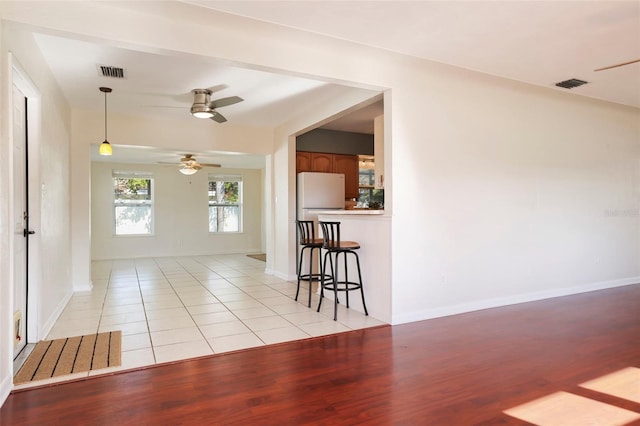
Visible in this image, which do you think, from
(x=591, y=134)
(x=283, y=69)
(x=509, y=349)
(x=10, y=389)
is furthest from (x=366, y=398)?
(x=591, y=134)

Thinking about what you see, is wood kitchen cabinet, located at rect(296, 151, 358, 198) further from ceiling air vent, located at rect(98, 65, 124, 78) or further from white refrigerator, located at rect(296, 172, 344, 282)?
ceiling air vent, located at rect(98, 65, 124, 78)

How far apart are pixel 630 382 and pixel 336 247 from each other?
247 cm

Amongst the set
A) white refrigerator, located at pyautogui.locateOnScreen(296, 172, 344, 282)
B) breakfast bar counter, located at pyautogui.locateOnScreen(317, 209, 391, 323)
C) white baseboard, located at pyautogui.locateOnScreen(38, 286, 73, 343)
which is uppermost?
white refrigerator, located at pyautogui.locateOnScreen(296, 172, 344, 282)

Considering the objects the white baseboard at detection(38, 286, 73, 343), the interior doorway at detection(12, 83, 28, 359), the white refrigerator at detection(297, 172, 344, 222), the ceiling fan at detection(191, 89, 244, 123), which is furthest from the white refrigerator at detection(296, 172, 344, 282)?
the interior doorway at detection(12, 83, 28, 359)

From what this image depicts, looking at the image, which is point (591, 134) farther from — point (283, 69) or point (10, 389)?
point (10, 389)

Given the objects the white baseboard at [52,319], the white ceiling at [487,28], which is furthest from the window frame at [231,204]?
the white ceiling at [487,28]

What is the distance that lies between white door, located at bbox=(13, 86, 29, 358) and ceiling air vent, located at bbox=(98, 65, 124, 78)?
2.83 ft

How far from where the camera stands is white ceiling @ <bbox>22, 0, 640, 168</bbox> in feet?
8.77

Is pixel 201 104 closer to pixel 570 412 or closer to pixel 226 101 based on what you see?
pixel 226 101

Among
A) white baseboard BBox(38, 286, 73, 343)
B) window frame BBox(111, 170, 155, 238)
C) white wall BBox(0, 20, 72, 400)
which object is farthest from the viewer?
window frame BBox(111, 170, 155, 238)

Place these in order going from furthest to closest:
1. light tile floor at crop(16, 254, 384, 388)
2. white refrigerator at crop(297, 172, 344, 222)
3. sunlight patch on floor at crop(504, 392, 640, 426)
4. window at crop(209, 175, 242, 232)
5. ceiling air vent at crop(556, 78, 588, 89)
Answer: window at crop(209, 175, 242, 232), white refrigerator at crop(297, 172, 344, 222), ceiling air vent at crop(556, 78, 588, 89), light tile floor at crop(16, 254, 384, 388), sunlight patch on floor at crop(504, 392, 640, 426)

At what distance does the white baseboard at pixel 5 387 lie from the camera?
7.18ft

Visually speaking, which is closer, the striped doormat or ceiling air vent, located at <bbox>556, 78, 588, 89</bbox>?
the striped doormat

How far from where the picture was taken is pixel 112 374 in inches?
101
